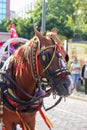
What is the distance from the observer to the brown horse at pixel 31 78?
13.6 ft

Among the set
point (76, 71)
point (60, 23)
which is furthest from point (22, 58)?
point (60, 23)

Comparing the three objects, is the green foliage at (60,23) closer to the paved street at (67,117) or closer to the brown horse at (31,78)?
the paved street at (67,117)

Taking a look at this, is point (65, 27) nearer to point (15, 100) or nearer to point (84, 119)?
point (84, 119)

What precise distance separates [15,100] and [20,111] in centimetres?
15

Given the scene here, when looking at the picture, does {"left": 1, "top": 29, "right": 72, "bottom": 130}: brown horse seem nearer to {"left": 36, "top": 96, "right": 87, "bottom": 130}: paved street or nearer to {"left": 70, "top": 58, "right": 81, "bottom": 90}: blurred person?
{"left": 36, "top": 96, "right": 87, "bottom": 130}: paved street

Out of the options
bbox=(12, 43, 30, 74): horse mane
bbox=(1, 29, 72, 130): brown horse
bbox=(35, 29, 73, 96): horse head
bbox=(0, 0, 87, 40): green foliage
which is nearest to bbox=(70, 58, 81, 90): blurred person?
bbox=(1, 29, 72, 130): brown horse

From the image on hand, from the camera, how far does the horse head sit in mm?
4088

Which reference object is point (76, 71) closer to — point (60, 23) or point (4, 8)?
point (60, 23)

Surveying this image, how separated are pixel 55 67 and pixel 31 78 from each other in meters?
0.46

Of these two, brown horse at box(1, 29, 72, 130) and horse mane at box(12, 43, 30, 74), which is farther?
horse mane at box(12, 43, 30, 74)

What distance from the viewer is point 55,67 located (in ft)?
13.6

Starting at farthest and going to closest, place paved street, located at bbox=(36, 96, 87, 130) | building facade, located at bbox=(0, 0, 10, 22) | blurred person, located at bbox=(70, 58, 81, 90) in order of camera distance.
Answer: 1. building facade, located at bbox=(0, 0, 10, 22)
2. blurred person, located at bbox=(70, 58, 81, 90)
3. paved street, located at bbox=(36, 96, 87, 130)

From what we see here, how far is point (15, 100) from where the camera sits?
458 centimetres

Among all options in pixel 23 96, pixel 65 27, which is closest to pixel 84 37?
pixel 65 27
